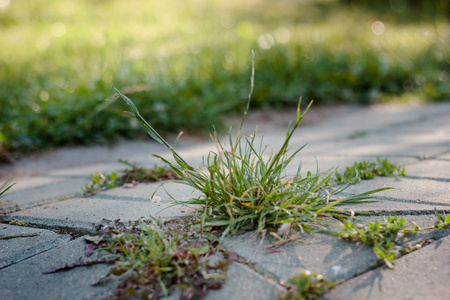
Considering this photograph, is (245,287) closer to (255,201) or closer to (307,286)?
(307,286)

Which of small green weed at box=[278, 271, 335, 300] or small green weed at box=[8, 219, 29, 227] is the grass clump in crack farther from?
small green weed at box=[8, 219, 29, 227]

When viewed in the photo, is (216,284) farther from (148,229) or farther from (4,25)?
(4,25)

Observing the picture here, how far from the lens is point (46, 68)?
4512 millimetres

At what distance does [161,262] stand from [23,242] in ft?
1.71

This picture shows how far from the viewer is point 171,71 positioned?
4.14 m

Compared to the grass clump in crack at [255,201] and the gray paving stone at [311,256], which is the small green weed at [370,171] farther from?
the gray paving stone at [311,256]

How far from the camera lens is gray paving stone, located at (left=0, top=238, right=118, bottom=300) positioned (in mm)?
1104

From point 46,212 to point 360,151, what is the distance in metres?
1.59

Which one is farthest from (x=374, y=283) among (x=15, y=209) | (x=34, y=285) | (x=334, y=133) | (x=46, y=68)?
(x=46, y=68)

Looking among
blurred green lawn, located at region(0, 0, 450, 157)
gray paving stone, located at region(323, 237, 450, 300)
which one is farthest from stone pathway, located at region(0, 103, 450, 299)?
blurred green lawn, located at region(0, 0, 450, 157)

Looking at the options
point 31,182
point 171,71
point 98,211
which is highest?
point 171,71

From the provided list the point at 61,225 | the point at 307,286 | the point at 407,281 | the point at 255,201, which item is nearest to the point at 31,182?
the point at 61,225

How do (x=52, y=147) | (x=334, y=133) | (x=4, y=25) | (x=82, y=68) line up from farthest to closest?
(x=4, y=25), (x=82, y=68), (x=334, y=133), (x=52, y=147)

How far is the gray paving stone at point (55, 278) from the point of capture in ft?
3.62
